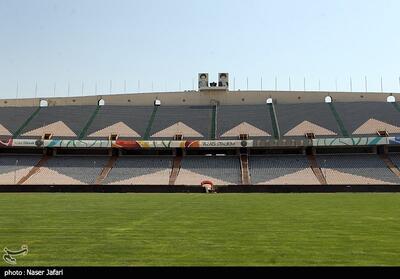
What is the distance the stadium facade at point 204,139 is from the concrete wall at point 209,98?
161 mm

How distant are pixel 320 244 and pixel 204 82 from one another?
57.6 meters

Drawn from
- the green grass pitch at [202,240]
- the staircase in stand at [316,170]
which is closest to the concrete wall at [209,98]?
the staircase in stand at [316,170]

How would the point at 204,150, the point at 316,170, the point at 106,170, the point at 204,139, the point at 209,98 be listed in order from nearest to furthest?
the point at 316,170 < the point at 106,170 < the point at 204,139 < the point at 204,150 < the point at 209,98

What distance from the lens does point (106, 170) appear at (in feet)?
178

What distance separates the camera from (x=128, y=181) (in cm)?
5112

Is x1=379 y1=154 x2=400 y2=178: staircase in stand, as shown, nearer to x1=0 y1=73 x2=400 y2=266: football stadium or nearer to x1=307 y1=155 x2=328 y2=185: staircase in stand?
x1=0 y1=73 x2=400 y2=266: football stadium

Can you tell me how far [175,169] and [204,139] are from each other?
21.4 feet

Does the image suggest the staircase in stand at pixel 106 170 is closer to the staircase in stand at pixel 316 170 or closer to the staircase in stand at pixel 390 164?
the staircase in stand at pixel 316 170

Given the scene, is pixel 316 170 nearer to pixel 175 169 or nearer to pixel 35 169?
pixel 175 169

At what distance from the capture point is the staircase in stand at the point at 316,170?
48969 mm

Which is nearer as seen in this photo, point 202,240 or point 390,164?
point 202,240

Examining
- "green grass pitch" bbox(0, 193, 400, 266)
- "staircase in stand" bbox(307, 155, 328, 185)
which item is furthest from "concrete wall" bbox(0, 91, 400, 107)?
"green grass pitch" bbox(0, 193, 400, 266)

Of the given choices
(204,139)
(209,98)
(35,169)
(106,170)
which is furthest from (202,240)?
(209,98)

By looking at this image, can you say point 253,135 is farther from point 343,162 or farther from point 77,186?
point 77,186
